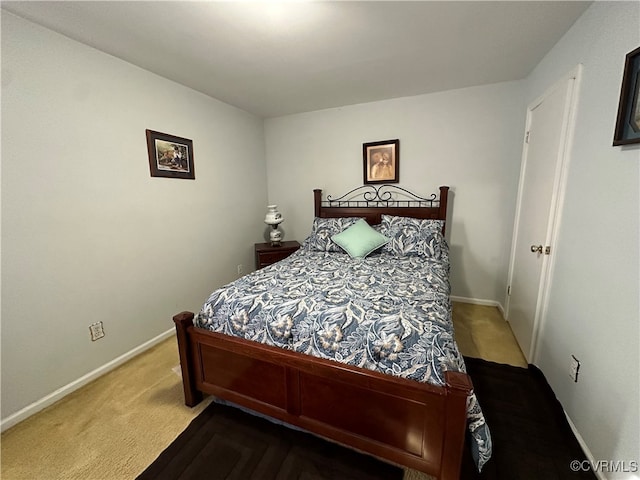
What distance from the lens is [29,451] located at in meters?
1.46

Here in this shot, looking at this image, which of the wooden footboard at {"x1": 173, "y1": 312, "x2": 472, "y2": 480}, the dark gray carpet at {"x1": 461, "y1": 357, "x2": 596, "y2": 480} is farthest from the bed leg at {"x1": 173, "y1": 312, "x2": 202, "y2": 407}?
the dark gray carpet at {"x1": 461, "y1": 357, "x2": 596, "y2": 480}

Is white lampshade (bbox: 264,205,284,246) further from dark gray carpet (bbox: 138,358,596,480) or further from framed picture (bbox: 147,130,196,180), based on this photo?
dark gray carpet (bbox: 138,358,596,480)

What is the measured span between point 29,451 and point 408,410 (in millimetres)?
2022

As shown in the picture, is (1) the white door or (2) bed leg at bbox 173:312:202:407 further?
(1) the white door

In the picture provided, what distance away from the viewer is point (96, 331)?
204 centimetres

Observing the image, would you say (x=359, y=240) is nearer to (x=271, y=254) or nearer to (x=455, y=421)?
(x=271, y=254)

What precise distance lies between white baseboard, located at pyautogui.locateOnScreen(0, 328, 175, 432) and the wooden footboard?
2.97 feet

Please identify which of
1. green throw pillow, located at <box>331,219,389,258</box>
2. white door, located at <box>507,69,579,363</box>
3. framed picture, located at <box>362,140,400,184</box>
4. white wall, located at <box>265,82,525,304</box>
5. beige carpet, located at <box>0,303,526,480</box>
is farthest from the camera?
framed picture, located at <box>362,140,400,184</box>

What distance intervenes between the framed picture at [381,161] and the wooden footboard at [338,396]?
245 cm

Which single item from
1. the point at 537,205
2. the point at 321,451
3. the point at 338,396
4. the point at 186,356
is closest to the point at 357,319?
the point at 338,396

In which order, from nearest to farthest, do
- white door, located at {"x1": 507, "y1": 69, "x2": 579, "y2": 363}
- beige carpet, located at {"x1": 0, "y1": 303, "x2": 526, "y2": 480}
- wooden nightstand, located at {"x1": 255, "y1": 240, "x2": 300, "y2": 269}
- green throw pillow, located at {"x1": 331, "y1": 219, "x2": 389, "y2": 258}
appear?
beige carpet, located at {"x1": 0, "y1": 303, "x2": 526, "y2": 480} → white door, located at {"x1": 507, "y1": 69, "x2": 579, "y2": 363} → green throw pillow, located at {"x1": 331, "y1": 219, "x2": 389, "y2": 258} → wooden nightstand, located at {"x1": 255, "y1": 240, "x2": 300, "y2": 269}

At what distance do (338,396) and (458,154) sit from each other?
2.73m

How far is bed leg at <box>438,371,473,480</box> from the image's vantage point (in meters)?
1.04

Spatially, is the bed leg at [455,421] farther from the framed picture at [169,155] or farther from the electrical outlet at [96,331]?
the framed picture at [169,155]
